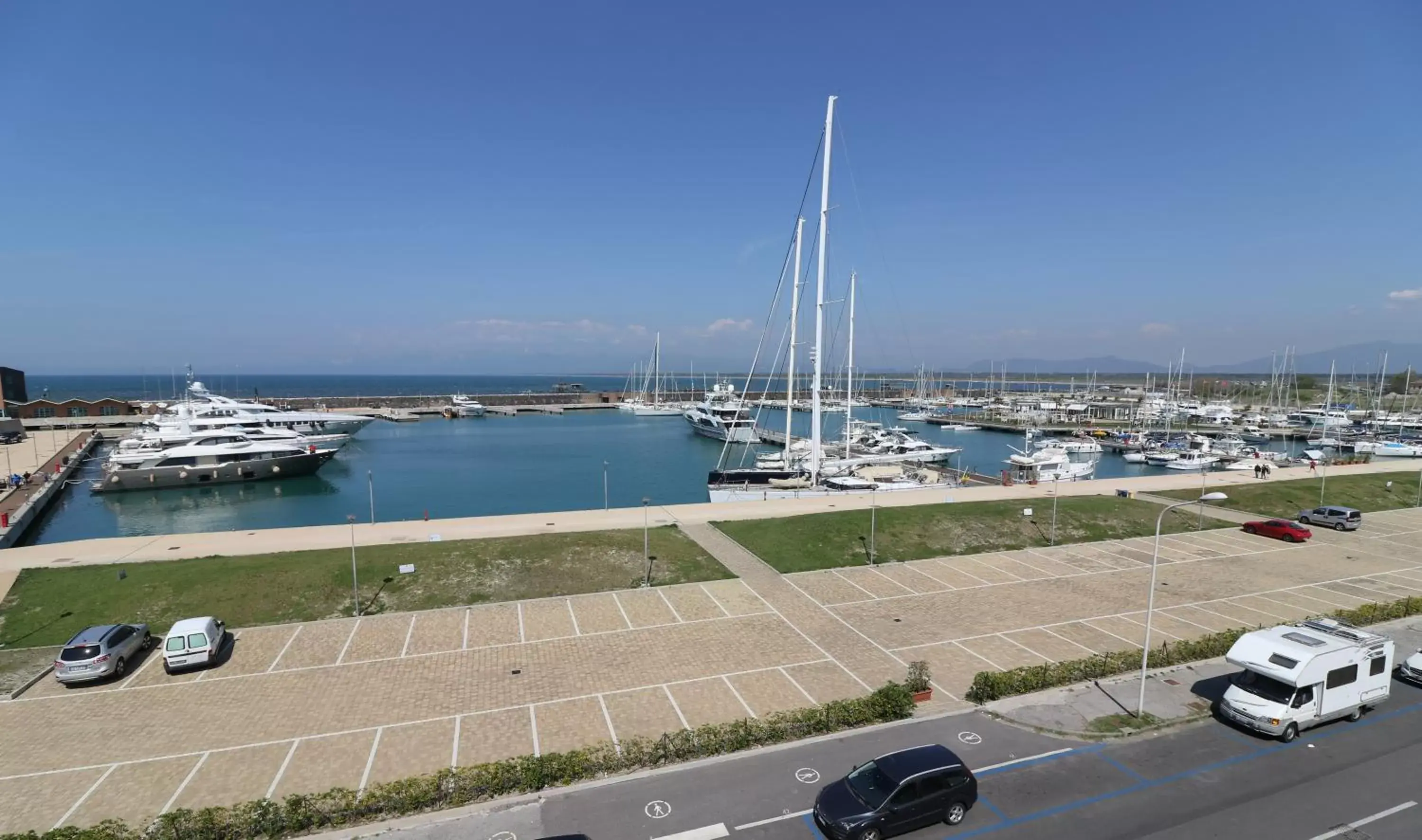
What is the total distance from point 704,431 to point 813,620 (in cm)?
9165

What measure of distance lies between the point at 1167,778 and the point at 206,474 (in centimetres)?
8588

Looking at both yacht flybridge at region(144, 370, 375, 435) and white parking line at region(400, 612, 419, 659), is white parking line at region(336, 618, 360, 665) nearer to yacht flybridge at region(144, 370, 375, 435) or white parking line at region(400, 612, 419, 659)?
white parking line at region(400, 612, 419, 659)

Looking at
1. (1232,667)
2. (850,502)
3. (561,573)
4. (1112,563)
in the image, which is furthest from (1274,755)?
(850,502)

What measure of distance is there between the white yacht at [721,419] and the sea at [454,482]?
2.53 metres

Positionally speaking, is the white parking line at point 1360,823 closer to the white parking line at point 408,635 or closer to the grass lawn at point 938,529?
the grass lawn at point 938,529

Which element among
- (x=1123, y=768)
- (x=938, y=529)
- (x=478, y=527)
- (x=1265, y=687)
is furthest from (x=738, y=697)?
(x=938, y=529)

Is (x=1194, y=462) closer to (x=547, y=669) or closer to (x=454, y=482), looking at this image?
(x=547, y=669)

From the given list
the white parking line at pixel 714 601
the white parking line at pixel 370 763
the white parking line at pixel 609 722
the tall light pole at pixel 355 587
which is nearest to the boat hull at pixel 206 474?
the tall light pole at pixel 355 587

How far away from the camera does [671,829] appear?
44.4ft

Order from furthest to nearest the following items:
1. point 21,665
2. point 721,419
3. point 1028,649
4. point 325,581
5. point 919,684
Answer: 1. point 721,419
2. point 325,581
3. point 1028,649
4. point 21,665
5. point 919,684

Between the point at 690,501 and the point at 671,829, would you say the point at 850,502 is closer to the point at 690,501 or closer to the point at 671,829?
the point at 690,501

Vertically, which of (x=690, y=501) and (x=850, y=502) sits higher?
(x=850, y=502)

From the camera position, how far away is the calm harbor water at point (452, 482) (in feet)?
188

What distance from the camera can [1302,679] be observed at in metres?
16.9
